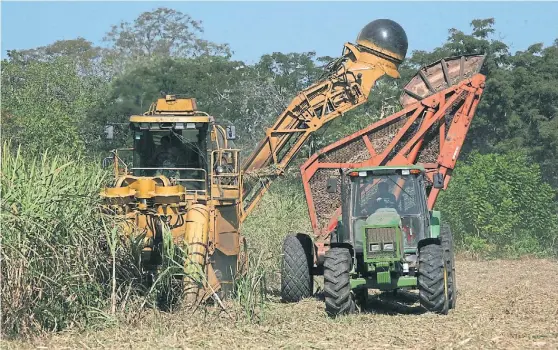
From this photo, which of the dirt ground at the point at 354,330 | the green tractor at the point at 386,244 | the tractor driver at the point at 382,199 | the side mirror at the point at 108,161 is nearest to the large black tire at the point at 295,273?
the dirt ground at the point at 354,330

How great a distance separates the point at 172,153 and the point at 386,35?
4.62 metres

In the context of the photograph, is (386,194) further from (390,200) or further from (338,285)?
(338,285)

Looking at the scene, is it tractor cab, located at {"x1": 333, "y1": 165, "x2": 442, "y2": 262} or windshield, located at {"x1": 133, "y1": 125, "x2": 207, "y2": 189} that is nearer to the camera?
tractor cab, located at {"x1": 333, "y1": 165, "x2": 442, "y2": 262}

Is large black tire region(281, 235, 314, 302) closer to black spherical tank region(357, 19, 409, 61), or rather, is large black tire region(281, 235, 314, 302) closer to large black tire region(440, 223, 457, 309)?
large black tire region(440, 223, 457, 309)

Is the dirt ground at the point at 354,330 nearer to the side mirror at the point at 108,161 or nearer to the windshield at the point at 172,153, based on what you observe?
the windshield at the point at 172,153

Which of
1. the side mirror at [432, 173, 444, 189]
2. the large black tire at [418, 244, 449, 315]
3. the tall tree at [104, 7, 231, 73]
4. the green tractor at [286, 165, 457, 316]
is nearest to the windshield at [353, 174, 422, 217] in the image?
the green tractor at [286, 165, 457, 316]

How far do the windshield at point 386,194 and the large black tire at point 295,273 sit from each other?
1331 mm

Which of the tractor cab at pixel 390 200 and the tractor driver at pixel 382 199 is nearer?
the tractor cab at pixel 390 200

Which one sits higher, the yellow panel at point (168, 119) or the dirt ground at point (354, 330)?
the yellow panel at point (168, 119)

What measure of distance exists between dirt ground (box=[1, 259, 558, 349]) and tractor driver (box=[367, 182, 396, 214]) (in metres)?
1.40

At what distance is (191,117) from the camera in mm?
14414

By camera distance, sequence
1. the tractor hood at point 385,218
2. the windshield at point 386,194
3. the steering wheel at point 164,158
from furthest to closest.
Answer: the steering wheel at point 164,158, the windshield at point 386,194, the tractor hood at point 385,218

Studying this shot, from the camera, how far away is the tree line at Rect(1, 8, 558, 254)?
23562mm

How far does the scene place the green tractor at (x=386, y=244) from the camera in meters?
12.0
